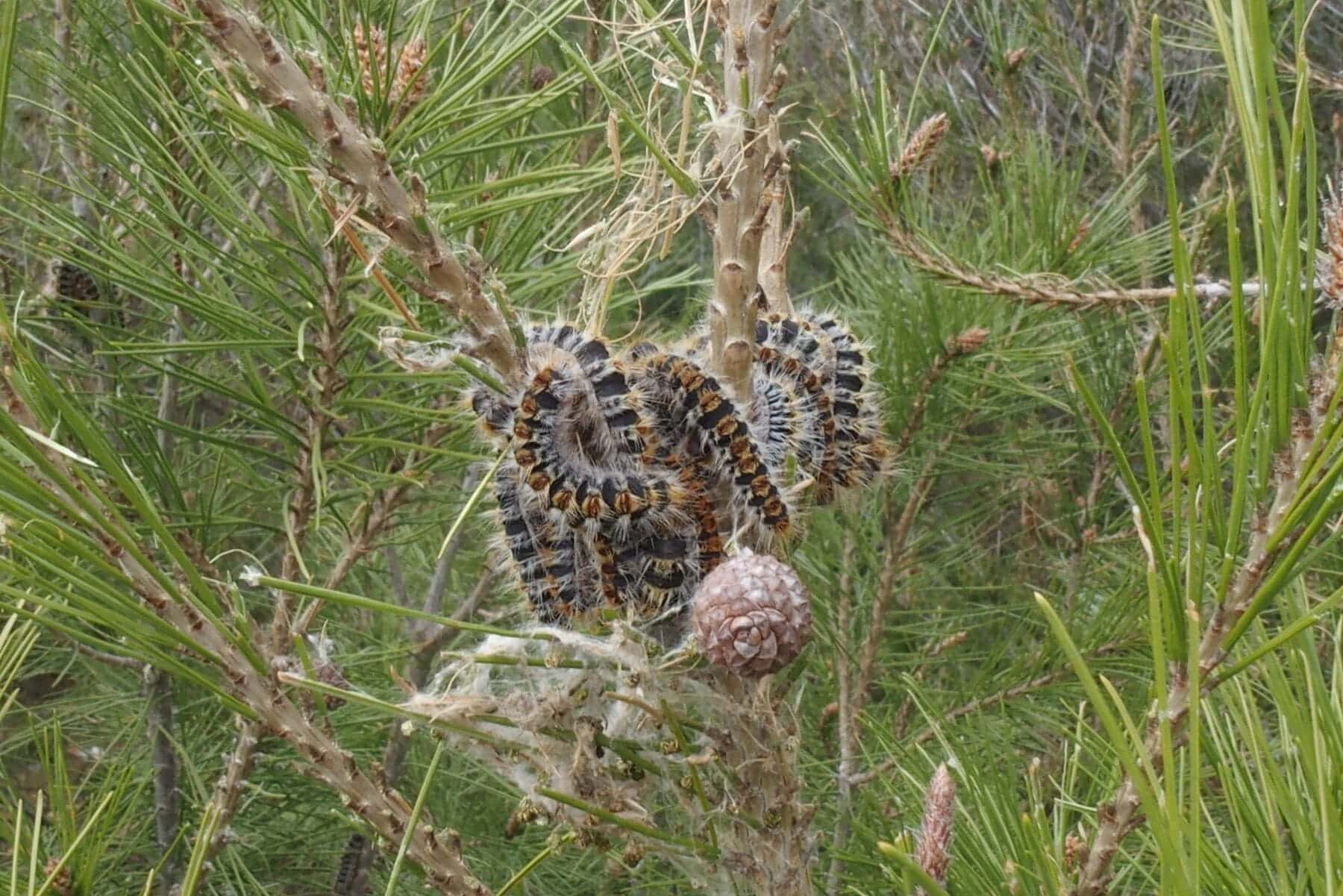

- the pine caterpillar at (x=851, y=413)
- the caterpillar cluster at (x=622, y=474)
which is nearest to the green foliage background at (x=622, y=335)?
the caterpillar cluster at (x=622, y=474)

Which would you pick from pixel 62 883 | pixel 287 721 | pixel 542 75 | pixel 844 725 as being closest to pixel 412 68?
pixel 542 75

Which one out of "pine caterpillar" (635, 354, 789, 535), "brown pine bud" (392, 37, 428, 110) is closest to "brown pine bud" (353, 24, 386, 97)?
"brown pine bud" (392, 37, 428, 110)

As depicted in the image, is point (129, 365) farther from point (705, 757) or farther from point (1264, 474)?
point (1264, 474)

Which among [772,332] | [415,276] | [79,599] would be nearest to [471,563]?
[415,276]

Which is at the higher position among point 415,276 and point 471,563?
point 415,276

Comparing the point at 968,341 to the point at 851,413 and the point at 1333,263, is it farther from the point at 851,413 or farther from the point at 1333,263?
the point at 1333,263

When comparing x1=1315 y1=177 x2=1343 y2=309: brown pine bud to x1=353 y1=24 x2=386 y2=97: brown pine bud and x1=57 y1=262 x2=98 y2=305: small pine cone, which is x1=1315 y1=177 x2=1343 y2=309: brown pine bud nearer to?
x1=353 y1=24 x2=386 y2=97: brown pine bud
